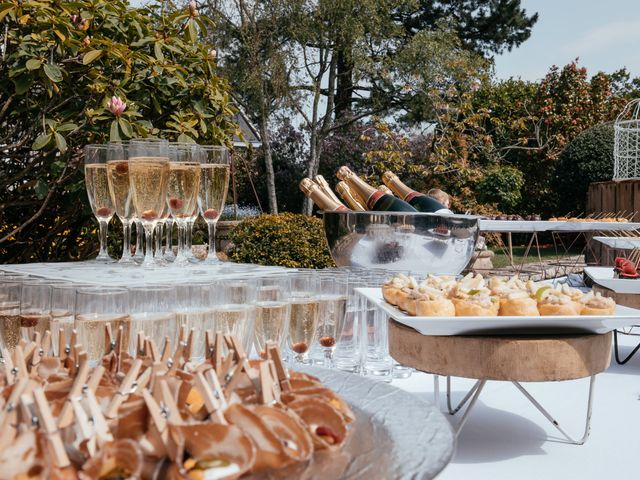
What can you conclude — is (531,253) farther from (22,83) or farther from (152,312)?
(152,312)

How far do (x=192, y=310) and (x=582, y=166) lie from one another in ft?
51.3

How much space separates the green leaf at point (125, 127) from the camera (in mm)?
2240

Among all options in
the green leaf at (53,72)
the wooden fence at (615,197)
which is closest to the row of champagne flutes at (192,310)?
the green leaf at (53,72)

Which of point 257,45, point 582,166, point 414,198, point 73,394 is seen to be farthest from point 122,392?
point 582,166

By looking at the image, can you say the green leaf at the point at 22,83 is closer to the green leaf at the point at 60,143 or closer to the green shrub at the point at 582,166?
the green leaf at the point at 60,143

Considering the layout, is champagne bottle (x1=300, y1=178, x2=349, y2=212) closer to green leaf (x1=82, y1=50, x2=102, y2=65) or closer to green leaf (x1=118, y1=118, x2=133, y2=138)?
green leaf (x1=118, y1=118, x2=133, y2=138)

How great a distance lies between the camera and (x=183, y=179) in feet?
5.67

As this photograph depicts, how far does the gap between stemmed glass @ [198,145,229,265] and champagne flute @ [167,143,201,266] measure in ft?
0.17

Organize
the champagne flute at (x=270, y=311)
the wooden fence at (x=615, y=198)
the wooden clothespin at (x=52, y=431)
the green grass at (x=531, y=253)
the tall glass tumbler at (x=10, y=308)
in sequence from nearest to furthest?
the wooden clothespin at (x=52, y=431) < the tall glass tumbler at (x=10, y=308) < the champagne flute at (x=270, y=311) < the green grass at (x=531, y=253) < the wooden fence at (x=615, y=198)

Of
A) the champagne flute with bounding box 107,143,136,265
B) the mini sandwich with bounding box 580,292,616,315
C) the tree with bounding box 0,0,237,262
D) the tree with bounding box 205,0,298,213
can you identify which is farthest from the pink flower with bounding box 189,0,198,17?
the tree with bounding box 205,0,298,213

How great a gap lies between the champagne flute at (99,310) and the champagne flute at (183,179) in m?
0.52

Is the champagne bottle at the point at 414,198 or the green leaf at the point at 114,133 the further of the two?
the champagne bottle at the point at 414,198

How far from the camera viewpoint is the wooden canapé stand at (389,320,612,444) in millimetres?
1432

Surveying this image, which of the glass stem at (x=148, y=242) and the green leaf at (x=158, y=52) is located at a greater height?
the green leaf at (x=158, y=52)
